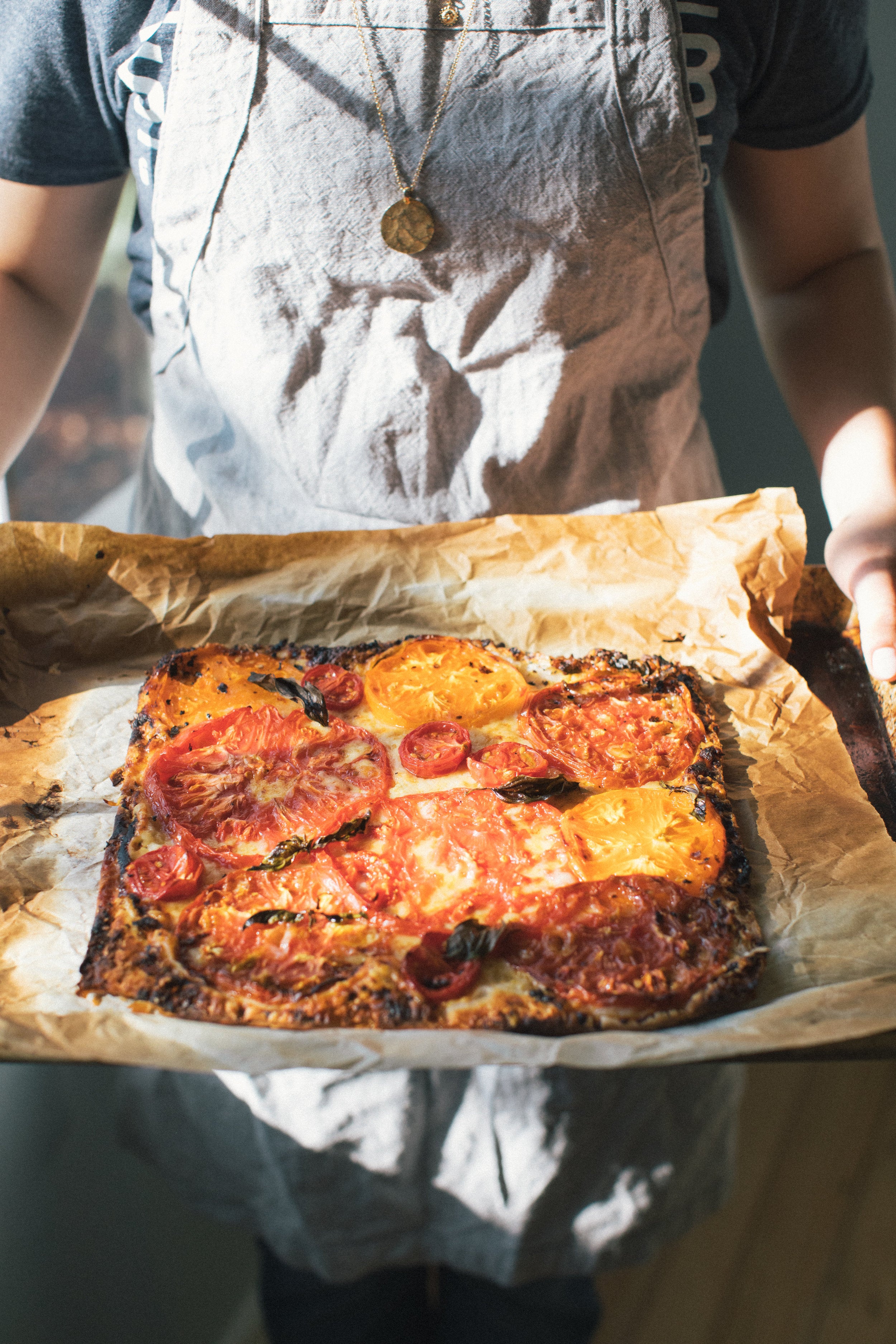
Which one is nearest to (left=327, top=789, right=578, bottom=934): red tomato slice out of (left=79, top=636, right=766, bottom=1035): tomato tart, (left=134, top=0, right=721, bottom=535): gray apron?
(left=79, top=636, right=766, bottom=1035): tomato tart

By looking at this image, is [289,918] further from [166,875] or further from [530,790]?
[530,790]

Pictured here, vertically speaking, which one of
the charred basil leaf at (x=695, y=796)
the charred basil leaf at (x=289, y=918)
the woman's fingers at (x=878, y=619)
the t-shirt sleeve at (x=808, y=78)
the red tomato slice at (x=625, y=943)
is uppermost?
the t-shirt sleeve at (x=808, y=78)

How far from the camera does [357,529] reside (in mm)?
2793

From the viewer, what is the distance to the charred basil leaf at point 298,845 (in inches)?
79.4

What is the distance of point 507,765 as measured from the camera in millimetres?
2330

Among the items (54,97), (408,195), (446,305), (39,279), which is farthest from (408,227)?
(39,279)

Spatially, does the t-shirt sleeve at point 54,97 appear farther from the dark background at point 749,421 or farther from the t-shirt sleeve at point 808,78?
the dark background at point 749,421

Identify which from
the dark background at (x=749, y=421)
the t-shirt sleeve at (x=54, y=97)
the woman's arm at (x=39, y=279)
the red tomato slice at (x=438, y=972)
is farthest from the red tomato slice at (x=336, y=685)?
the dark background at (x=749, y=421)

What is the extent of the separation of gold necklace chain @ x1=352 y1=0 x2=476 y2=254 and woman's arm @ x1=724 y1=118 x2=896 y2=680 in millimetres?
812

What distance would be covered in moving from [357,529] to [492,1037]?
1557 millimetres

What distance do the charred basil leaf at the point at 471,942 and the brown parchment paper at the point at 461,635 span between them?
16 cm

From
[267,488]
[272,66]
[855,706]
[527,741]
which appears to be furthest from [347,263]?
[855,706]

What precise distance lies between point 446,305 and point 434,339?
0.28 ft

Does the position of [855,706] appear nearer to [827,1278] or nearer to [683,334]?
Result: [683,334]
